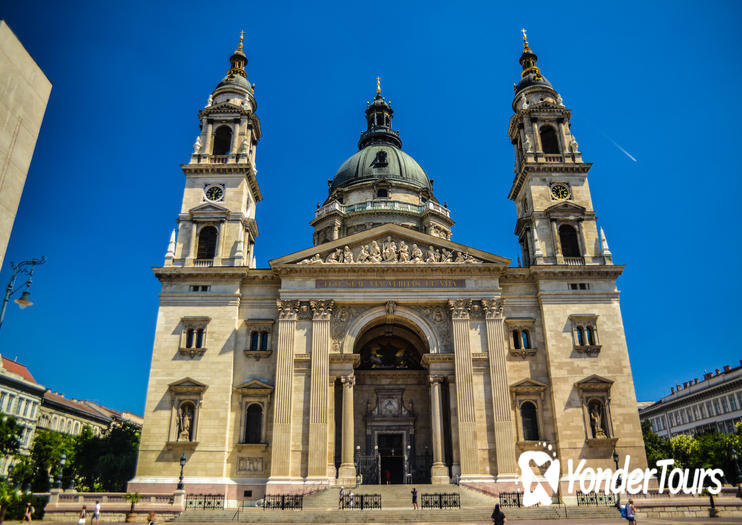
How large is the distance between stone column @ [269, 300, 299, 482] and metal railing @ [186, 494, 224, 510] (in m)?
3.34

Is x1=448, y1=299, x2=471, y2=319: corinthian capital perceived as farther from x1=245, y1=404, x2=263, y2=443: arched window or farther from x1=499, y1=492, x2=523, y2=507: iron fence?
x1=245, y1=404, x2=263, y2=443: arched window

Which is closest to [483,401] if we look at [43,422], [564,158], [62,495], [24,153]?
[564,158]

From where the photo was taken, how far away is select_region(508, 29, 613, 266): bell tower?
1657 inches

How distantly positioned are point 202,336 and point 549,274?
2531 cm

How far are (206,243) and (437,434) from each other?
22109 mm

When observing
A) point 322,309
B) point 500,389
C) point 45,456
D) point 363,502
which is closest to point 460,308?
point 500,389

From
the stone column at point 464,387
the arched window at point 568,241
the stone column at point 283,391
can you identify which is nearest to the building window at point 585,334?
the arched window at point 568,241

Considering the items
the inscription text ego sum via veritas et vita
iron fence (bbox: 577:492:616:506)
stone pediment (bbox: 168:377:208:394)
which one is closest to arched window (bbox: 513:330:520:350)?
the inscription text ego sum via veritas et vita

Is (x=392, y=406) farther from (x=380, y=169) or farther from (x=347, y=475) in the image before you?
(x=380, y=169)

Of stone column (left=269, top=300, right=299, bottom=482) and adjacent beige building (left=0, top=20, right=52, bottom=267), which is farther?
stone column (left=269, top=300, right=299, bottom=482)

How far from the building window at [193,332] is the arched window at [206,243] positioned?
5294 mm

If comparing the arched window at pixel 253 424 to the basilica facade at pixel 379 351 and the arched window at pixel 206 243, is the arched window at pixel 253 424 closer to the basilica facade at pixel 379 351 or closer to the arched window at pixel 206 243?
the basilica facade at pixel 379 351

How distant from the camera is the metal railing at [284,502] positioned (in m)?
30.4

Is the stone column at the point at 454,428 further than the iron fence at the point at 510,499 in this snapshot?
Yes
